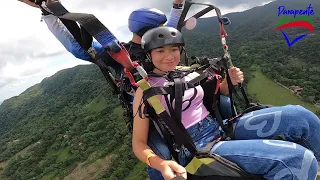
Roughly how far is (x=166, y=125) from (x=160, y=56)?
797 mm

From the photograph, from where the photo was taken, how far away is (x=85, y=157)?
84.9 m

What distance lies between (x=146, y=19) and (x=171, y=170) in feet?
7.65

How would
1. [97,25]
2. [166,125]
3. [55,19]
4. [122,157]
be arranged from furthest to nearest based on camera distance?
[122,157]
[55,19]
[97,25]
[166,125]

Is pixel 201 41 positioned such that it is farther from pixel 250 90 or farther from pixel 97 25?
pixel 97 25

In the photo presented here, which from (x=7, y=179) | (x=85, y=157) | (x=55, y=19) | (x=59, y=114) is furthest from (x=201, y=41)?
(x=55, y=19)

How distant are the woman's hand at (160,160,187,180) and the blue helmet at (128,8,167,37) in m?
2.19

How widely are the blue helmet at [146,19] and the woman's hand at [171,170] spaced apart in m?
2.19

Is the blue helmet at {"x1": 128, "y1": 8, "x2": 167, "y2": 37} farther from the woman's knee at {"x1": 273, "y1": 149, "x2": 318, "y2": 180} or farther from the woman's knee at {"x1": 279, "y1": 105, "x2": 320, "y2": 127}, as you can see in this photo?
the woman's knee at {"x1": 273, "y1": 149, "x2": 318, "y2": 180}

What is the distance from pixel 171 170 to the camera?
2.46 metres

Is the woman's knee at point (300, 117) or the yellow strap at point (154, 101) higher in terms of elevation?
the yellow strap at point (154, 101)

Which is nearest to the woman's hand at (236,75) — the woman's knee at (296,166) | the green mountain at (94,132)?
the woman's knee at (296,166)

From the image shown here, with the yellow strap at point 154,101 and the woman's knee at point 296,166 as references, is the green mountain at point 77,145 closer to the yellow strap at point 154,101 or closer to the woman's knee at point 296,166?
the yellow strap at point 154,101

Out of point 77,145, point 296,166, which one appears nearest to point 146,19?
point 296,166

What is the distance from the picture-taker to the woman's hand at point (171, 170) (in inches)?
94.2
